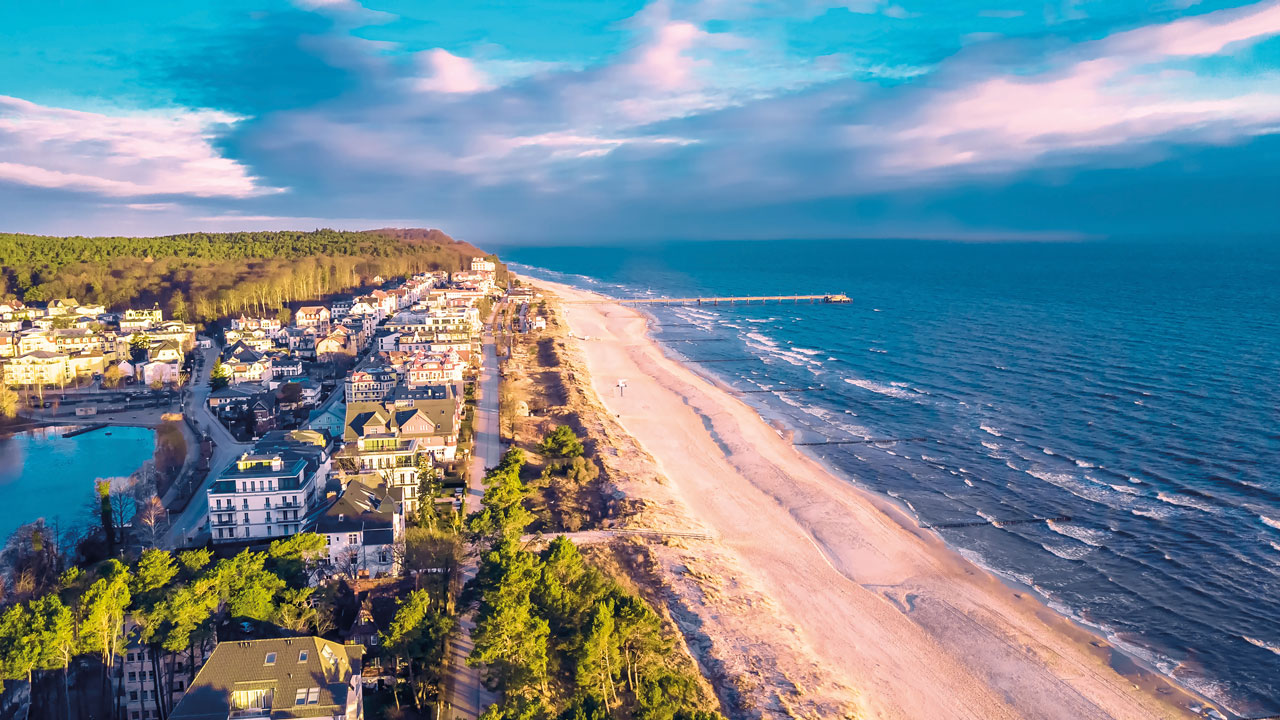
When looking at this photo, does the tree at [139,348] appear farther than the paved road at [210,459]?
Yes

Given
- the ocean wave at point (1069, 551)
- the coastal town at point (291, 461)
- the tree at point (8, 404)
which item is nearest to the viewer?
the coastal town at point (291, 461)

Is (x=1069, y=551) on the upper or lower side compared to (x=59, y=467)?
upper

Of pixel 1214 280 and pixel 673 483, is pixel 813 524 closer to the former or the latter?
pixel 673 483

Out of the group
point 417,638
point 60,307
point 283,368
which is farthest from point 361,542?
point 60,307

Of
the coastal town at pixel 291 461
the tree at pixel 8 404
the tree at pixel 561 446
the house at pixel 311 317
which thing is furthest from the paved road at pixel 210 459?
the tree at pixel 561 446

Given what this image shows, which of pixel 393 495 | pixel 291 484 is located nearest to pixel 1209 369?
pixel 393 495

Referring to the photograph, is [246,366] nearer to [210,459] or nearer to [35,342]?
[210,459]

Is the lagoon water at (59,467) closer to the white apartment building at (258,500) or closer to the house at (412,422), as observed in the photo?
the white apartment building at (258,500)
